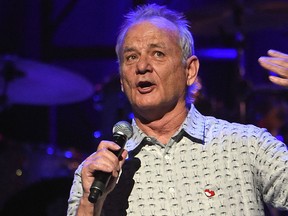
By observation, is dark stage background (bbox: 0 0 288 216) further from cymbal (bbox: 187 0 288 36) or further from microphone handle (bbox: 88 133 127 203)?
microphone handle (bbox: 88 133 127 203)

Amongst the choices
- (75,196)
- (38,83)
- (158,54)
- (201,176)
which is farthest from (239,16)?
(75,196)

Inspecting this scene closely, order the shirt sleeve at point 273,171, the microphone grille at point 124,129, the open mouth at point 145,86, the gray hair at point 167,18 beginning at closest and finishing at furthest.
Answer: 1. the microphone grille at point 124,129
2. the shirt sleeve at point 273,171
3. the open mouth at point 145,86
4. the gray hair at point 167,18

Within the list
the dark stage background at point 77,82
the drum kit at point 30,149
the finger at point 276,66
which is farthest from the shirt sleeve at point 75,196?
the drum kit at point 30,149

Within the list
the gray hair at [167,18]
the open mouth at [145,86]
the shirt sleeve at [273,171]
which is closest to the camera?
the shirt sleeve at [273,171]

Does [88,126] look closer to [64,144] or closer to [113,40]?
[64,144]

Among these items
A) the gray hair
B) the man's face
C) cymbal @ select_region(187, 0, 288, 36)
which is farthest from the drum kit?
the man's face

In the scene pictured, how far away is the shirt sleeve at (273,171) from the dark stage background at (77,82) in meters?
1.45

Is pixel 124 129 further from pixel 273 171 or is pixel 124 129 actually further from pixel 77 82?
pixel 77 82

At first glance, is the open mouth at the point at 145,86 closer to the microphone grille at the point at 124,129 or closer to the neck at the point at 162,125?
the neck at the point at 162,125

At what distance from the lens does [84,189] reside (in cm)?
216

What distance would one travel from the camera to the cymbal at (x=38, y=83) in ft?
14.0

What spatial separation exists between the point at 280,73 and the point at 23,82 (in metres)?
2.61

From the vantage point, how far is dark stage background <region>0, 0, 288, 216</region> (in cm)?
431

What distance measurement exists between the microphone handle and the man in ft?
0.13
